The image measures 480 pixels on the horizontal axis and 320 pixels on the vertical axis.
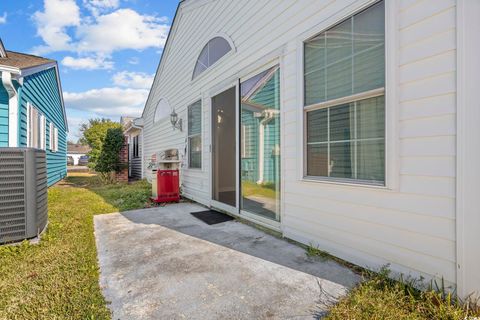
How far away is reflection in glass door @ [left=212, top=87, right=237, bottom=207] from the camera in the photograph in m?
4.84

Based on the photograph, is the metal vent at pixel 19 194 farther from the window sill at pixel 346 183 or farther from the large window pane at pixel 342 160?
the large window pane at pixel 342 160

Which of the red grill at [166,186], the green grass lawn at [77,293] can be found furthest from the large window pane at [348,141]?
the red grill at [166,186]

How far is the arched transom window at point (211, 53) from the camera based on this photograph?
4462 mm

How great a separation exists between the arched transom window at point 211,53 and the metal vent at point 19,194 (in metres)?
3.39

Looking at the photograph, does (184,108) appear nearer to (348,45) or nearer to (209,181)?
(209,181)

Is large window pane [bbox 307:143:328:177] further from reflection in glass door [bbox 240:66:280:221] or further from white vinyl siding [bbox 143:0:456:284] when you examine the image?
reflection in glass door [bbox 240:66:280:221]

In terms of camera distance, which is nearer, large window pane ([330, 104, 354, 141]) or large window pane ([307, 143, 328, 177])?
large window pane ([330, 104, 354, 141])

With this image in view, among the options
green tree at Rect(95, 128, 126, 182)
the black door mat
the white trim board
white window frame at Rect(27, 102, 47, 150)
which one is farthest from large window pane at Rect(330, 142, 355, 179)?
green tree at Rect(95, 128, 126, 182)

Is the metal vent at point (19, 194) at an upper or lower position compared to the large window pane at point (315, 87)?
lower

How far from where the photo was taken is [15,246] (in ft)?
8.66

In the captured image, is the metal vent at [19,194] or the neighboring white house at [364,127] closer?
the neighboring white house at [364,127]

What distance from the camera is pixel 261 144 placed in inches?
138

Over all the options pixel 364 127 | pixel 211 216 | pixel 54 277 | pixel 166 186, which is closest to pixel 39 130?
pixel 166 186

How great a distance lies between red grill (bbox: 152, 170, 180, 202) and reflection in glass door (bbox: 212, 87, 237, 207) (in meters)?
1.27
